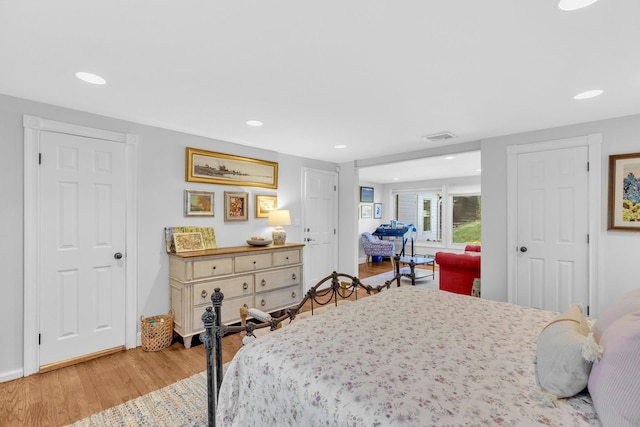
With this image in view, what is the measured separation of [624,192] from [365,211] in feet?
19.4

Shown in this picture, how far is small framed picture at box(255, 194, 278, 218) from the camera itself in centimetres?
411

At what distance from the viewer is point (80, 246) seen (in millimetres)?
2729

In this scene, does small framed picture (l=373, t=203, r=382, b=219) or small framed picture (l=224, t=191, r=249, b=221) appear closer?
small framed picture (l=224, t=191, r=249, b=221)

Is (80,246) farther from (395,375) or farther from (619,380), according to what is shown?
(619,380)

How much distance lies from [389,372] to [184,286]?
2452mm

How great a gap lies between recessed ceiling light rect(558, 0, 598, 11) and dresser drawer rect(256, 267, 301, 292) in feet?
11.0

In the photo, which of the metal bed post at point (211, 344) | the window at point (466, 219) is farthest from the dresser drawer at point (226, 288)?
the window at point (466, 219)

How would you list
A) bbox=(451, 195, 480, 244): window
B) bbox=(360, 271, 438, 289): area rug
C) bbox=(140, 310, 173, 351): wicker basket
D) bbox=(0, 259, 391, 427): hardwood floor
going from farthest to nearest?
bbox=(451, 195, 480, 244): window
bbox=(360, 271, 438, 289): area rug
bbox=(140, 310, 173, 351): wicker basket
bbox=(0, 259, 391, 427): hardwood floor

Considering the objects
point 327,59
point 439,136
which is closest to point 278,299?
point 439,136

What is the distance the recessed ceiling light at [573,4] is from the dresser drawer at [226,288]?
10.9 feet

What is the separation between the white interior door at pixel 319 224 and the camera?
15.8ft

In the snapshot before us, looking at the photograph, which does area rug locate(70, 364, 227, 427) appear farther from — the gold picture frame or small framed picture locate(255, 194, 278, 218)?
small framed picture locate(255, 194, 278, 218)

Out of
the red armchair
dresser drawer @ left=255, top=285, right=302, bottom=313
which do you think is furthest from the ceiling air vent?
dresser drawer @ left=255, top=285, right=302, bottom=313

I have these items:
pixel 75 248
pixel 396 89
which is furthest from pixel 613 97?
pixel 75 248
